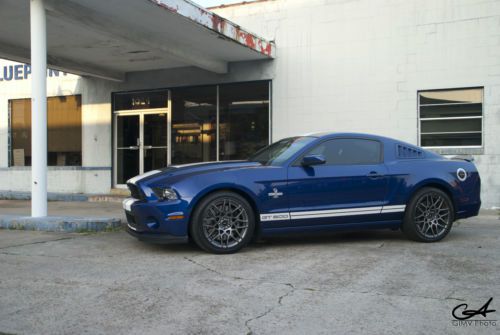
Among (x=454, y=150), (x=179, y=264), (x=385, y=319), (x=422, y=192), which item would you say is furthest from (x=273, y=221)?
(x=454, y=150)

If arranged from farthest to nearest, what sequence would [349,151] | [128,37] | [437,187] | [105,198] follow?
[105,198], [128,37], [437,187], [349,151]

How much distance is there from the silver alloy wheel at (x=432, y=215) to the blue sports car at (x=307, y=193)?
1cm

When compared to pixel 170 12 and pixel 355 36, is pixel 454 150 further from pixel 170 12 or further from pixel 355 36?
pixel 170 12

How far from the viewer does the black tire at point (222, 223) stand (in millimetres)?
5988

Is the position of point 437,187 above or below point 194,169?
below

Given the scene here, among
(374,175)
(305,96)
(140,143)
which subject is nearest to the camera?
(374,175)

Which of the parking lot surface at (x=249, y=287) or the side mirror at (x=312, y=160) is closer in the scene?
the parking lot surface at (x=249, y=287)

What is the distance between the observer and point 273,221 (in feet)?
20.5

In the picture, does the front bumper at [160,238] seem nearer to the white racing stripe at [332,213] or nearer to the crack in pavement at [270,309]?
the white racing stripe at [332,213]

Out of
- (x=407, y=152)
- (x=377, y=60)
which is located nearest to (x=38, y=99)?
(x=407, y=152)

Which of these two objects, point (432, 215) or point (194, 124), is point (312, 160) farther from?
point (194, 124)

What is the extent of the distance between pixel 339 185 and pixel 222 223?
62.1 inches

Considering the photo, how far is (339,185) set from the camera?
6480mm

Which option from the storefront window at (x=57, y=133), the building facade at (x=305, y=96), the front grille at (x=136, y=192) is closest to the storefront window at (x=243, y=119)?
the building facade at (x=305, y=96)
